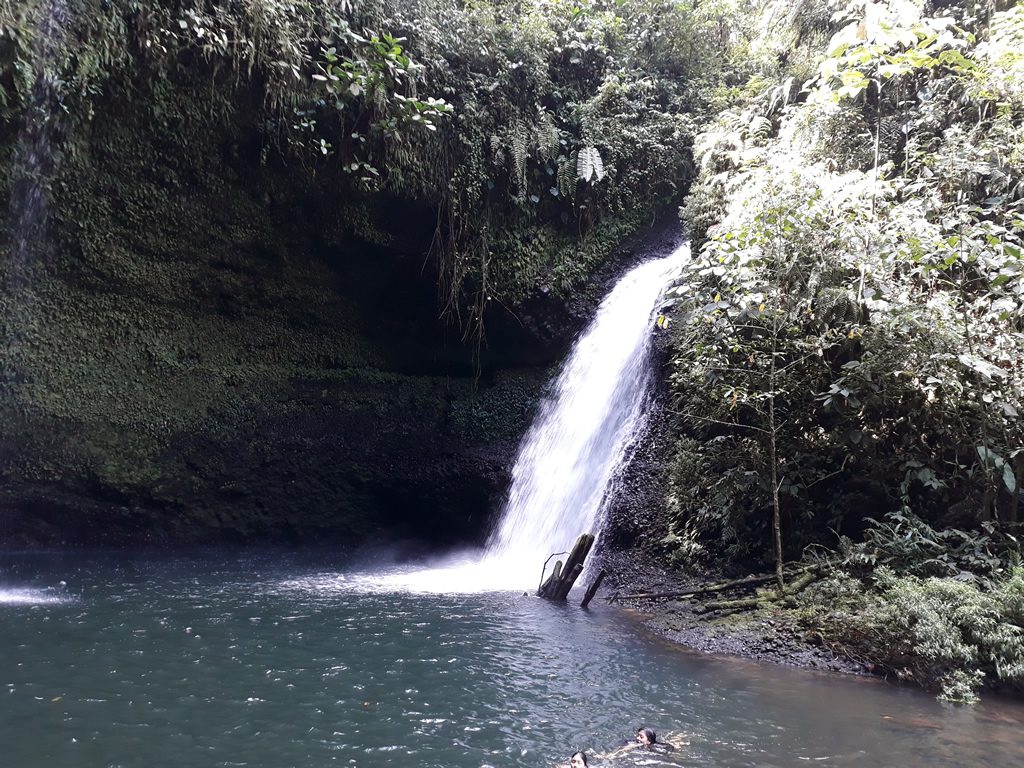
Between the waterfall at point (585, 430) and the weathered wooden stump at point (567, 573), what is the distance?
118cm

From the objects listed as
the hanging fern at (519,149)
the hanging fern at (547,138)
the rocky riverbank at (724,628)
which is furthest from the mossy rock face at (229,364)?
the rocky riverbank at (724,628)

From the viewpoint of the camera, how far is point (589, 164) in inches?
390

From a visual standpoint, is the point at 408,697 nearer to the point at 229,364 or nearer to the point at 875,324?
the point at 875,324

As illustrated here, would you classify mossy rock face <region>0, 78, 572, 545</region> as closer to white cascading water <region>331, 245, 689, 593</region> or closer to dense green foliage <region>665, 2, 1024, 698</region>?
white cascading water <region>331, 245, 689, 593</region>

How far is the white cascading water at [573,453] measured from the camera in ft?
26.7

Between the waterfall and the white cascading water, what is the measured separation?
1 cm

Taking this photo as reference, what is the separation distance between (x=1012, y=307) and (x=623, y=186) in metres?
6.42

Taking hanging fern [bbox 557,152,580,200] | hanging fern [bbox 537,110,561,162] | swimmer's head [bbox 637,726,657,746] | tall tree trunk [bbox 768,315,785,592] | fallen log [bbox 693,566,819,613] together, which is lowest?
swimmer's head [bbox 637,726,657,746]

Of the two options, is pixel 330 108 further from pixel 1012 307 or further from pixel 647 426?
pixel 1012 307

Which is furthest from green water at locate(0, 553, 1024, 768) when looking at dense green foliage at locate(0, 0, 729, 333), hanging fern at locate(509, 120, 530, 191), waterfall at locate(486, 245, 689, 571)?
hanging fern at locate(509, 120, 530, 191)

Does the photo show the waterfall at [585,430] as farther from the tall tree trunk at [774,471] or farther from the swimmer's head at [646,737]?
the swimmer's head at [646,737]

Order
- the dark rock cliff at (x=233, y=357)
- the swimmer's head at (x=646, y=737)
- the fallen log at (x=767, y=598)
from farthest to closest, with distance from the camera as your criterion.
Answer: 1. the dark rock cliff at (x=233, y=357)
2. the fallen log at (x=767, y=598)
3. the swimmer's head at (x=646, y=737)

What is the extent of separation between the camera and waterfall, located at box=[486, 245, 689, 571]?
27.6 feet

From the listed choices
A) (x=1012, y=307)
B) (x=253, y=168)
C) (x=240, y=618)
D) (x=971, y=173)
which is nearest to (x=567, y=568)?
(x=240, y=618)
